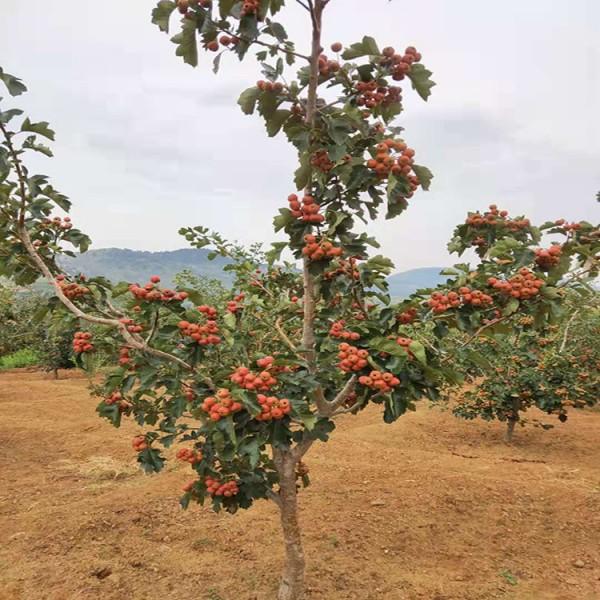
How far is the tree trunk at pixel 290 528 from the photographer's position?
12.9ft

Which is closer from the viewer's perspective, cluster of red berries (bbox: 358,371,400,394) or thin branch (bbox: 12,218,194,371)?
cluster of red berries (bbox: 358,371,400,394)

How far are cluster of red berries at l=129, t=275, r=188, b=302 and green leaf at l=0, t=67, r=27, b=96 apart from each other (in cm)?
135

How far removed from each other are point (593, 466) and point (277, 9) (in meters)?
7.99

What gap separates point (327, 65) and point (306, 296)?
5.03 feet

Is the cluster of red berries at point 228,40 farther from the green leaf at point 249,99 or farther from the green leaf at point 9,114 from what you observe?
the green leaf at point 9,114

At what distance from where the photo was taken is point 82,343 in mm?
3326

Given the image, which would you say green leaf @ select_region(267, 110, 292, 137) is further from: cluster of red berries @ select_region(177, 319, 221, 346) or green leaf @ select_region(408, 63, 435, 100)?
cluster of red berries @ select_region(177, 319, 221, 346)

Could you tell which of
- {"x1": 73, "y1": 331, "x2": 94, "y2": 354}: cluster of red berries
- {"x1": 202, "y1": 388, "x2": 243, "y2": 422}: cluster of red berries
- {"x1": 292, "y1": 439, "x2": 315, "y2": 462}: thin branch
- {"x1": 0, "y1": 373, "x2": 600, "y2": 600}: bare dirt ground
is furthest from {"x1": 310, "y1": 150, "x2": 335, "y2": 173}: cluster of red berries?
{"x1": 0, "y1": 373, "x2": 600, "y2": 600}: bare dirt ground

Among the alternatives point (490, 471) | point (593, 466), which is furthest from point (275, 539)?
point (593, 466)

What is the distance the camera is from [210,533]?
5.27 m

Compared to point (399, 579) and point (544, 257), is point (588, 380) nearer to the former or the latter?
point (399, 579)

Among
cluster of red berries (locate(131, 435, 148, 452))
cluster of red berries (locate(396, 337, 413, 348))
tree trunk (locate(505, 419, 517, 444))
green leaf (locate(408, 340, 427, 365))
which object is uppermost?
cluster of red berries (locate(396, 337, 413, 348))

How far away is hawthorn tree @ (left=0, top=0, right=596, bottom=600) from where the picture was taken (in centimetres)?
287

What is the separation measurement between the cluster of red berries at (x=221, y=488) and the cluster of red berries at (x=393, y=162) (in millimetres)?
2407
